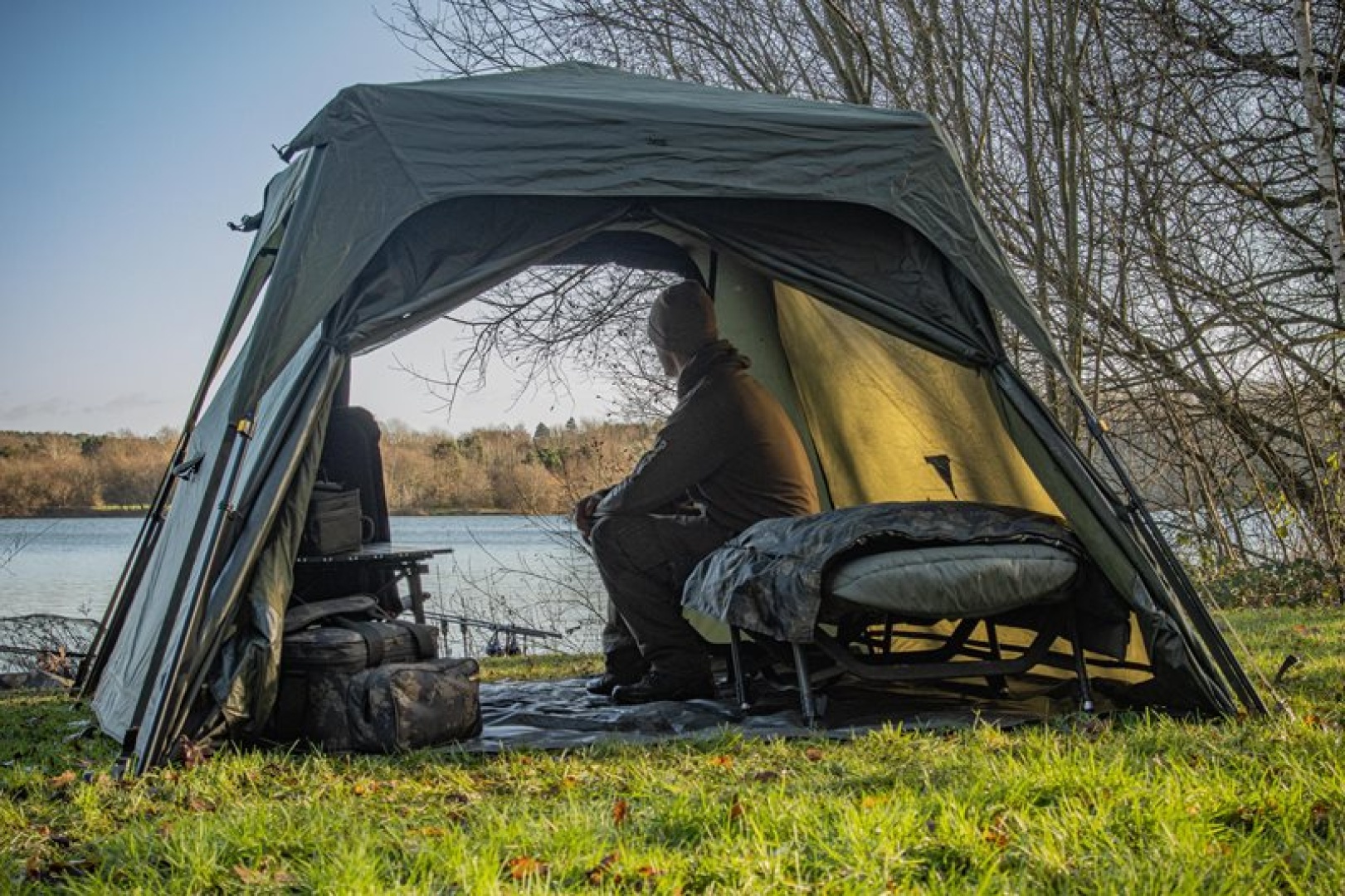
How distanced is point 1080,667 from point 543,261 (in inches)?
88.0

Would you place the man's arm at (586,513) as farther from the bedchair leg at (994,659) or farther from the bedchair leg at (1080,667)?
the bedchair leg at (1080,667)

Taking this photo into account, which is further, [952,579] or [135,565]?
[135,565]

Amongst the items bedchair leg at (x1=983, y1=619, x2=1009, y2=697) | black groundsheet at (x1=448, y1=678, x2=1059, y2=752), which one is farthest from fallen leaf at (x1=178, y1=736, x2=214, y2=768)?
bedchair leg at (x1=983, y1=619, x2=1009, y2=697)

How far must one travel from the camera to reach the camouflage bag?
3430mm

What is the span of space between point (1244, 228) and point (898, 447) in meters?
4.49

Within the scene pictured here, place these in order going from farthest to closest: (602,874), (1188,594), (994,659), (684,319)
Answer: (684,319), (994,659), (1188,594), (602,874)

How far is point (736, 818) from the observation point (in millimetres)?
2299

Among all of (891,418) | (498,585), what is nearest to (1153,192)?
(891,418)

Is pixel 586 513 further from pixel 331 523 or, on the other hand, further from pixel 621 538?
pixel 331 523

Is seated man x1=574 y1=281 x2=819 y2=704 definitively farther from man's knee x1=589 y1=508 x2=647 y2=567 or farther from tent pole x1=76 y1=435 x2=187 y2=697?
tent pole x1=76 y1=435 x2=187 y2=697

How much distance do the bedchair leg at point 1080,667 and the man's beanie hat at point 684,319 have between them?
1726 mm

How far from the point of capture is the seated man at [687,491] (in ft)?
14.2

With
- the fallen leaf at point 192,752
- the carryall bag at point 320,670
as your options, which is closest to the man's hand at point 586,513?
the carryall bag at point 320,670

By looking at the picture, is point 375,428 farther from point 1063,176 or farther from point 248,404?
point 1063,176
